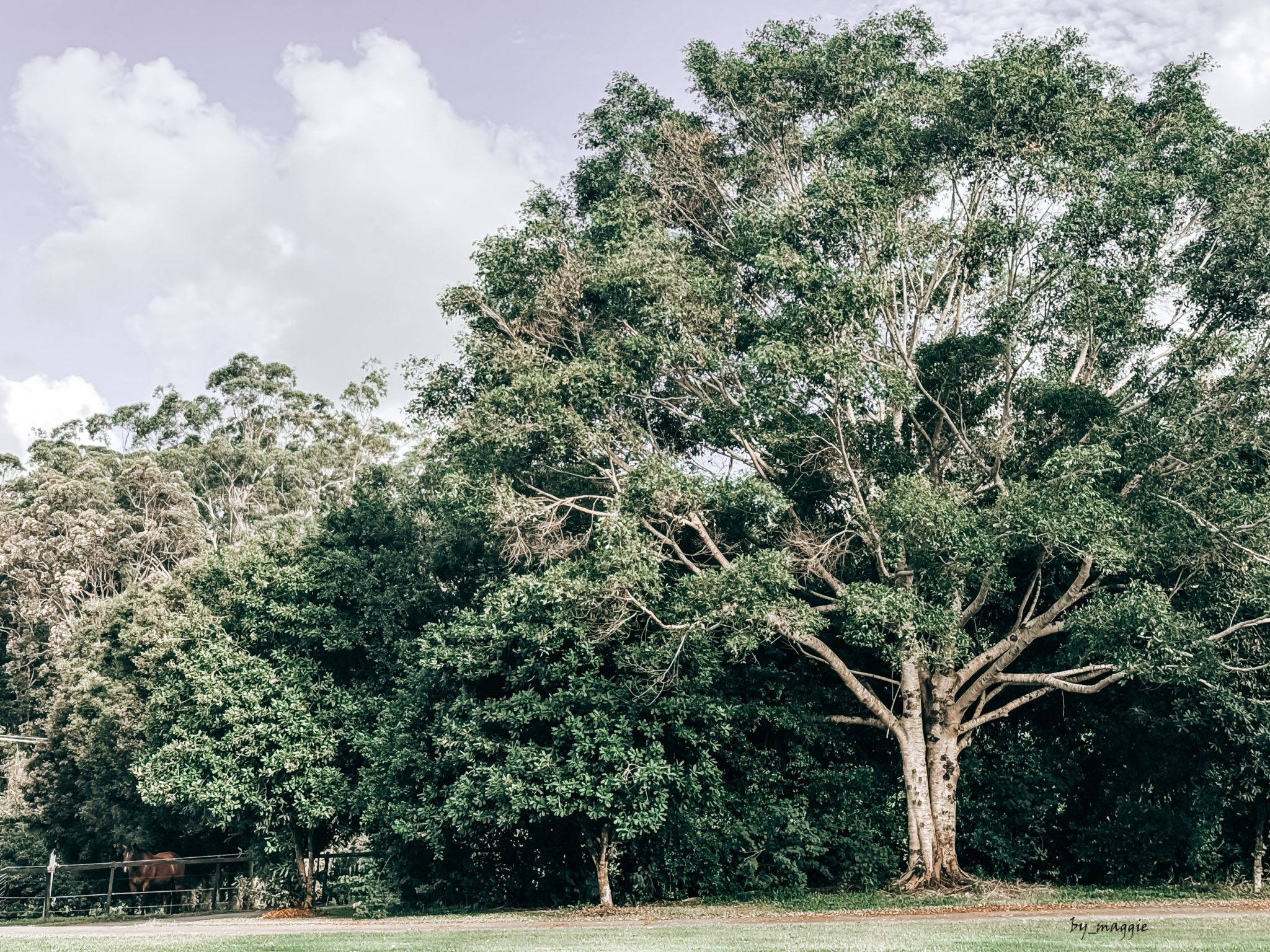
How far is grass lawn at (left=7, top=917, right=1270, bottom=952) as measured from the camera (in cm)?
963

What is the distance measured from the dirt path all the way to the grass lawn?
78cm

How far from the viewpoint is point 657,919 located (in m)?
15.7

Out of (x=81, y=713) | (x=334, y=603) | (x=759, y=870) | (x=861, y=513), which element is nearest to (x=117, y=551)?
(x=81, y=713)

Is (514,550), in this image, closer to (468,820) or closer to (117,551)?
(468,820)

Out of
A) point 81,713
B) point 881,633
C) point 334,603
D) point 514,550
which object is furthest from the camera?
point 81,713

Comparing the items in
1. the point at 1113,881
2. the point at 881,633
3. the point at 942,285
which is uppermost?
the point at 942,285

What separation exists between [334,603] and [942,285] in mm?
14322

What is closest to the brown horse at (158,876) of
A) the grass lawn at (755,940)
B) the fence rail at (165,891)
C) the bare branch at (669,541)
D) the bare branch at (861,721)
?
the fence rail at (165,891)

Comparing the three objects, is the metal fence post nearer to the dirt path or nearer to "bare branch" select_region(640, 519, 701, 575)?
the dirt path

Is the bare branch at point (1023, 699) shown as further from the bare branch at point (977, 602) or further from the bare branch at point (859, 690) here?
the bare branch at point (977, 602)

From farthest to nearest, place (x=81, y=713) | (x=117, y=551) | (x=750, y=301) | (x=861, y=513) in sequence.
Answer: (x=117, y=551)
(x=81, y=713)
(x=750, y=301)
(x=861, y=513)

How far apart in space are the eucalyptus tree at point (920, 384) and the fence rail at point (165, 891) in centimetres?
1018

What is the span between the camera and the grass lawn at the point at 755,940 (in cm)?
963

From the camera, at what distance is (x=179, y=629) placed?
23812 mm
